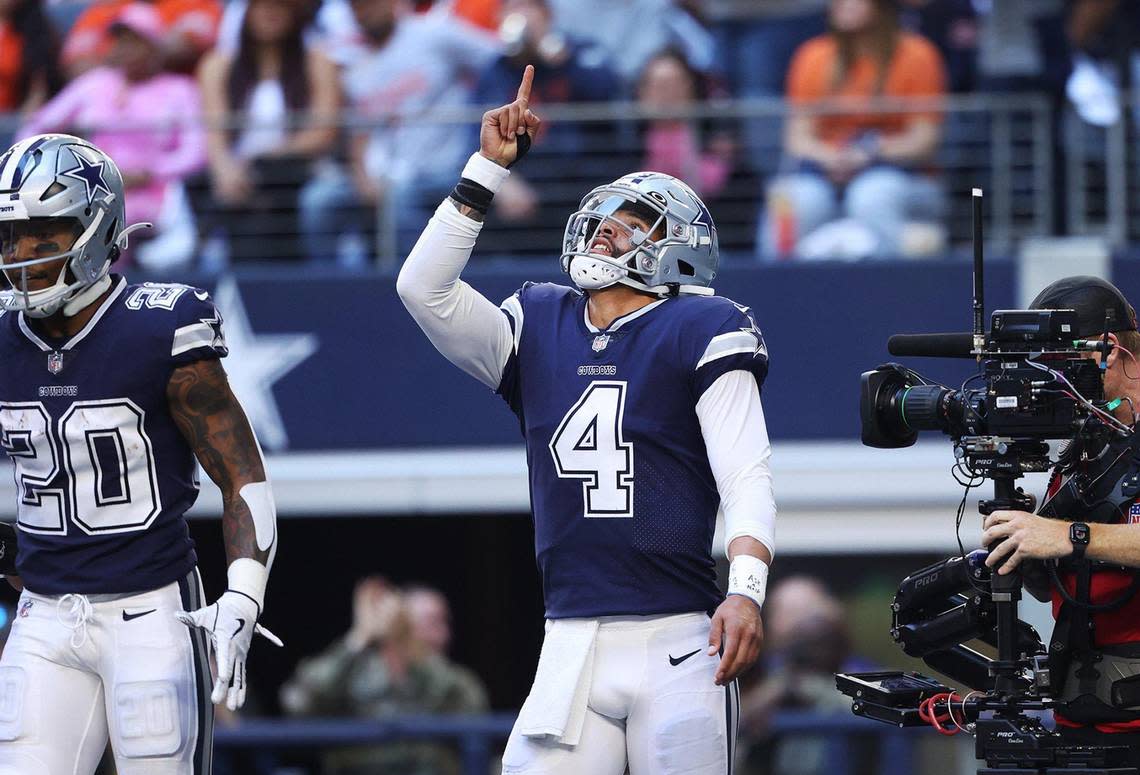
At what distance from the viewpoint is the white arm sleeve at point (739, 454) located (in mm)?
4098

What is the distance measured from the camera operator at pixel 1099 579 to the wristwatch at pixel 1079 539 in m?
0.07

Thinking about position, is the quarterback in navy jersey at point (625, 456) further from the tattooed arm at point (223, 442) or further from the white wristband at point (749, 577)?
the tattooed arm at point (223, 442)

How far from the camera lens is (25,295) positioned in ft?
14.4

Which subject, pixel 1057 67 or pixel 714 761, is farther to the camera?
pixel 1057 67

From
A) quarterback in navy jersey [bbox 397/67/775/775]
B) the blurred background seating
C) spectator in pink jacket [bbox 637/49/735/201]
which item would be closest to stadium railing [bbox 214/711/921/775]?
the blurred background seating

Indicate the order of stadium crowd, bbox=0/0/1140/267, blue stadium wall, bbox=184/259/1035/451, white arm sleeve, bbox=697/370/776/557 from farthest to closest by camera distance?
1. stadium crowd, bbox=0/0/1140/267
2. blue stadium wall, bbox=184/259/1035/451
3. white arm sleeve, bbox=697/370/776/557

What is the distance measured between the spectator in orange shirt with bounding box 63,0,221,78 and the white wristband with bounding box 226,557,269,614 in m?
5.80

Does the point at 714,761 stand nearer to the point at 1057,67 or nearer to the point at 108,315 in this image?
the point at 108,315

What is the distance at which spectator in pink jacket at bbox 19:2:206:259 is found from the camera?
9234 mm

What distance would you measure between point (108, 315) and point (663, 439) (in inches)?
52.3

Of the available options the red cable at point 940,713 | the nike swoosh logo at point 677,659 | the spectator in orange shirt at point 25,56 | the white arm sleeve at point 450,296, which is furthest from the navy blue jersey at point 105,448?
the spectator in orange shirt at point 25,56

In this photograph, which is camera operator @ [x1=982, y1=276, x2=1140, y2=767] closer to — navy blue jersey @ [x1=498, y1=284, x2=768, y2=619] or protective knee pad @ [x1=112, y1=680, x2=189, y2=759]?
navy blue jersey @ [x1=498, y1=284, x2=768, y2=619]

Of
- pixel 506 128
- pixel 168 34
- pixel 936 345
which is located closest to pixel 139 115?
pixel 168 34

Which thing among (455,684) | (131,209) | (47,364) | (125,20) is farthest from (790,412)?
(47,364)
